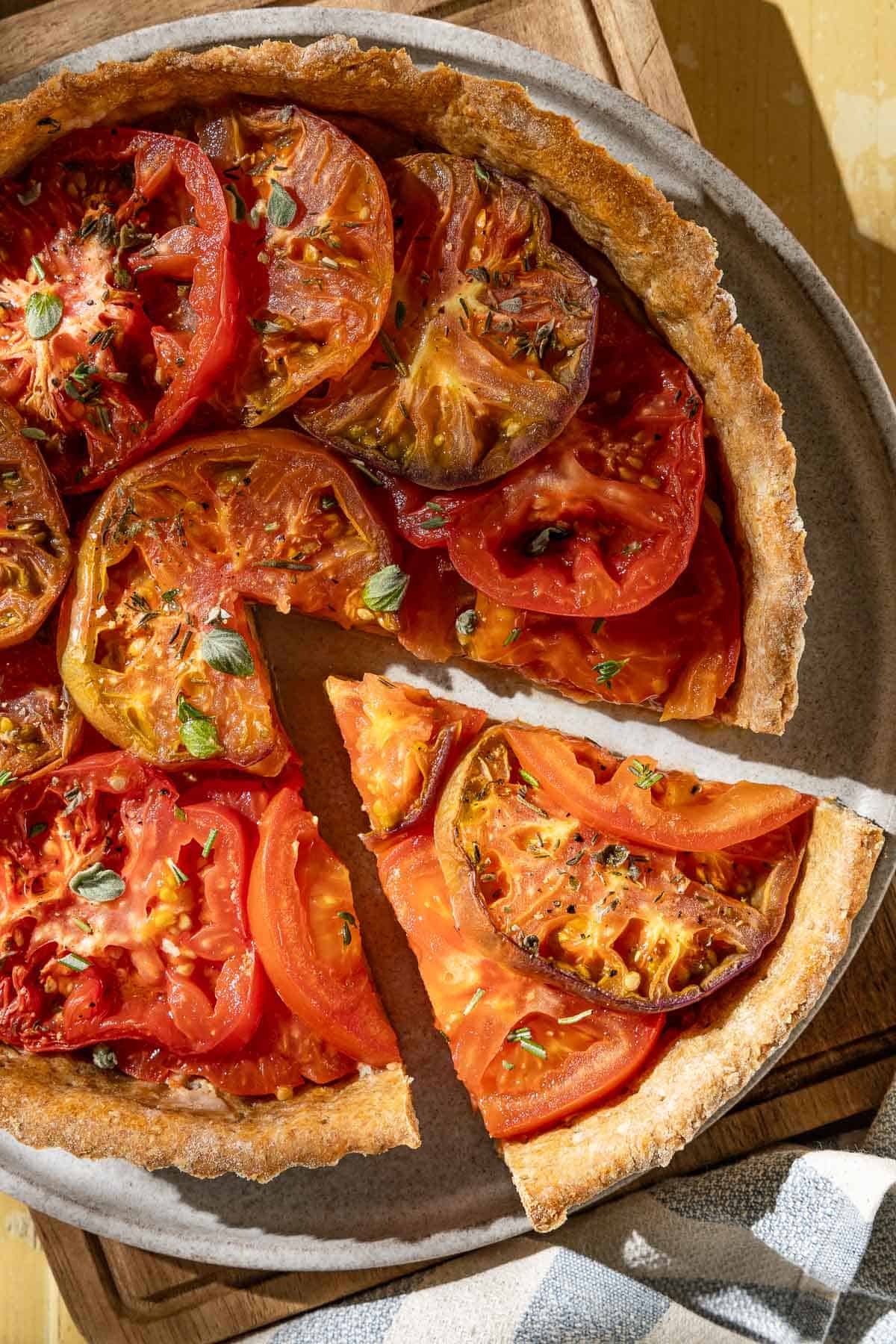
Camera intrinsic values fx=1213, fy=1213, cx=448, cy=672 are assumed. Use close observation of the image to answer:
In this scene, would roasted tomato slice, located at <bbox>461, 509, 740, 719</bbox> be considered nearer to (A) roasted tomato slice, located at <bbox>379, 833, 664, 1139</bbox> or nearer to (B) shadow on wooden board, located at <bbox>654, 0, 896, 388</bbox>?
(A) roasted tomato slice, located at <bbox>379, 833, 664, 1139</bbox>

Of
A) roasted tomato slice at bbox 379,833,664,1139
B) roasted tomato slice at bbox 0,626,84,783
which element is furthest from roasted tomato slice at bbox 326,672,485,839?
roasted tomato slice at bbox 0,626,84,783

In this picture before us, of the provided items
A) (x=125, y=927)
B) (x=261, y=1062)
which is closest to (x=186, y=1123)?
(x=261, y=1062)

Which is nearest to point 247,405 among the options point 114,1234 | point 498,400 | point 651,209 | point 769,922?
point 498,400

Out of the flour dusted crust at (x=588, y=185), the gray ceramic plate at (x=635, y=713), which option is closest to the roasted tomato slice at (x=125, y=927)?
the gray ceramic plate at (x=635, y=713)

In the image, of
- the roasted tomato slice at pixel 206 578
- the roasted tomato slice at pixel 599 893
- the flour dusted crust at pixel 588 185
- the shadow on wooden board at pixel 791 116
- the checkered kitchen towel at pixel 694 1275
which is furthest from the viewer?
the shadow on wooden board at pixel 791 116

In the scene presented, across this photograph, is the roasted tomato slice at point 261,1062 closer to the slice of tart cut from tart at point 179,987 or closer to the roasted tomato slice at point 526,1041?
the slice of tart cut from tart at point 179,987

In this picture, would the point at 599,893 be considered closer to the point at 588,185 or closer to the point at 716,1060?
the point at 716,1060
